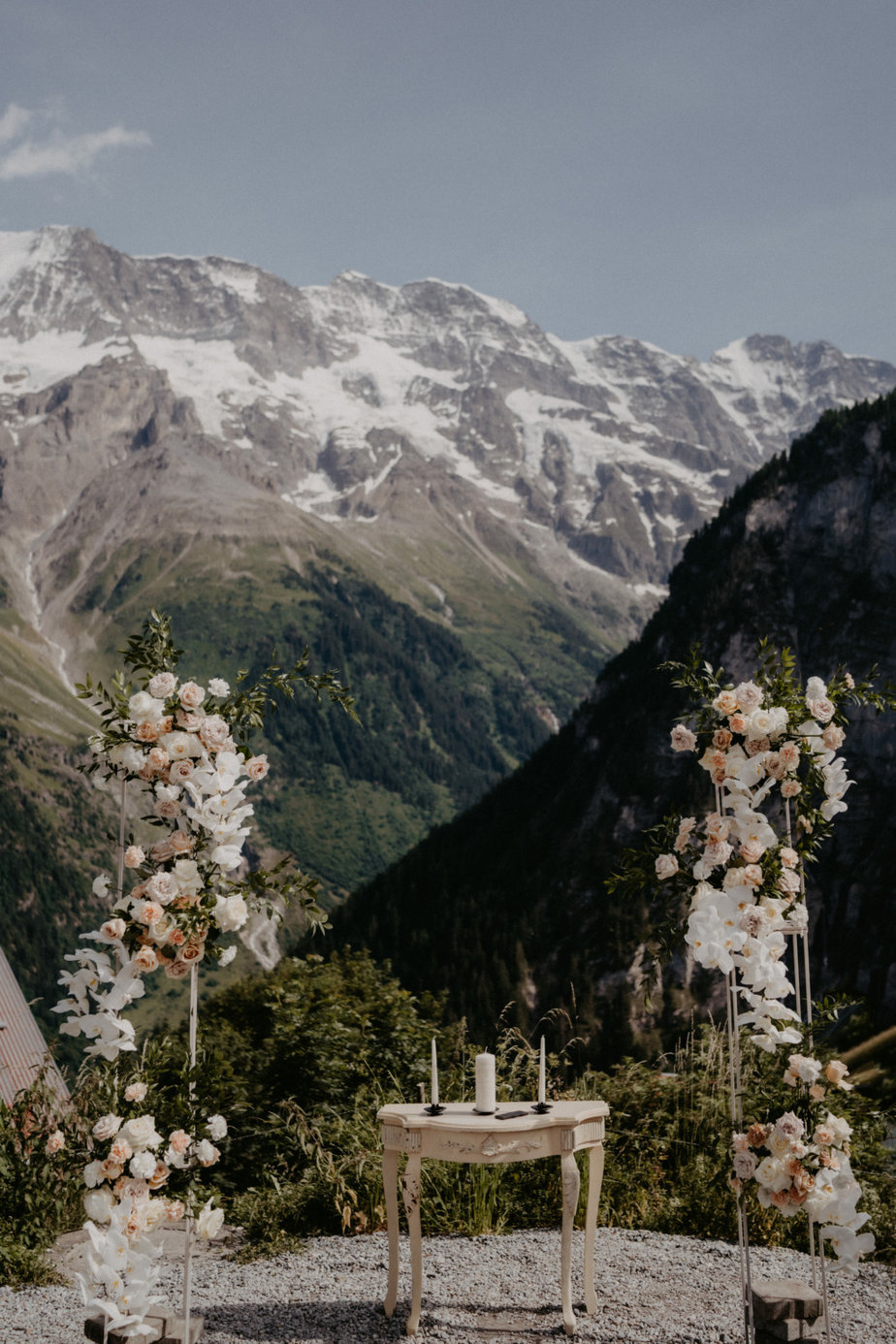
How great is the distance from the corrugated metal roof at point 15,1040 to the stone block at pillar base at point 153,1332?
922 cm

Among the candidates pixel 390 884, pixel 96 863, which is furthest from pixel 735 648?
pixel 96 863

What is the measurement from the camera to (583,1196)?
32.4 feet

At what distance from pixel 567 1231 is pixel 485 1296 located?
3.55ft

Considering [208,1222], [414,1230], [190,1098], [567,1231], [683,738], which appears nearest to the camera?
[208,1222]

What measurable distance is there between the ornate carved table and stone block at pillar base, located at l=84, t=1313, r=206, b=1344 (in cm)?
149

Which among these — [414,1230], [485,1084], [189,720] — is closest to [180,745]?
[189,720]

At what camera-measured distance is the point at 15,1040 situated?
18.3 metres

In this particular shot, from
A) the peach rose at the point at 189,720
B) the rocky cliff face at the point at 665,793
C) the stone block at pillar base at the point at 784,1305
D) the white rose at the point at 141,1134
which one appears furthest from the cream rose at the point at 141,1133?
the rocky cliff face at the point at 665,793

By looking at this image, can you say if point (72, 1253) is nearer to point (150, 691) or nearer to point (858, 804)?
point (150, 691)

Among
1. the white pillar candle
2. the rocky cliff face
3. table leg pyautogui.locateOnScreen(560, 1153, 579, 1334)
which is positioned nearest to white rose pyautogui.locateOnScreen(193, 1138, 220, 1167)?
the white pillar candle

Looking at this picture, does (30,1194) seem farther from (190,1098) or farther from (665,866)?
(665,866)

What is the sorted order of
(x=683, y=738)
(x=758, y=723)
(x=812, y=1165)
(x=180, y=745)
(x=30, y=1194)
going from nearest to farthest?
(x=812, y=1165), (x=180, y=745), (x=758, y=723), (x=683, y=738), (x=30, y=1194)

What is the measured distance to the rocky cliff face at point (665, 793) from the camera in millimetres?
108438

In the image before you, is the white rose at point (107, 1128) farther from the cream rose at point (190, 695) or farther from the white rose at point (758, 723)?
the white rose at point (758, 723)
